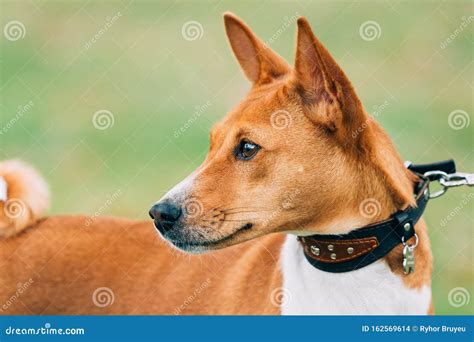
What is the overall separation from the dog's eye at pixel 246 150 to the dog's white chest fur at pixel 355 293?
1.90 ft

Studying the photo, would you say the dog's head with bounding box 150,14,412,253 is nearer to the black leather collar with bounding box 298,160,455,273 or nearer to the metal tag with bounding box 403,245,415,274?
the black leather collar with bounding box 298,160,455,273

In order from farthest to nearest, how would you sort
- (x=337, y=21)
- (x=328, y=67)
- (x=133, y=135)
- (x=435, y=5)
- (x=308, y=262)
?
(x=133, y=135) < (x=337, y=21) < (x=435, y=5) < (x=308, y=262) < (x=328, y=67)

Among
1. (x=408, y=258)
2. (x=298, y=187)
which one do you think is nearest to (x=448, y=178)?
(x=408, y=258)

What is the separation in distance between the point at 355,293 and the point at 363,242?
255 mm

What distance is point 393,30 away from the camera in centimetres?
721

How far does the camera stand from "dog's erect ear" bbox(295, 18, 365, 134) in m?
2.89

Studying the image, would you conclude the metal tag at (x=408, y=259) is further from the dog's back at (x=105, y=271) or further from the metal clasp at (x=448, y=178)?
the dog's back at (x=105, y=271)

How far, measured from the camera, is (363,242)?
303 centimetres

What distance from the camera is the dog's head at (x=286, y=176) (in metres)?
2.99

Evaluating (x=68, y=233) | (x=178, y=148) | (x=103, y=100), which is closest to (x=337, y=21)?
(x=178, y=148)

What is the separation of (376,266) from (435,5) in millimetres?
3133

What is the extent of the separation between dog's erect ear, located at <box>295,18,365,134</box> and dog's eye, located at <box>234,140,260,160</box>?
295mm

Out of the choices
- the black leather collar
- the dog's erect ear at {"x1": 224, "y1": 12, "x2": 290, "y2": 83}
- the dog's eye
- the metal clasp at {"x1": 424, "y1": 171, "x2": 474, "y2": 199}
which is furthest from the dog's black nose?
the metal clasp at {"x1": 424, "y1": 171, "x2": 474, "y2": 199}

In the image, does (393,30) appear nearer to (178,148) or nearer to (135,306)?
(178,148)
